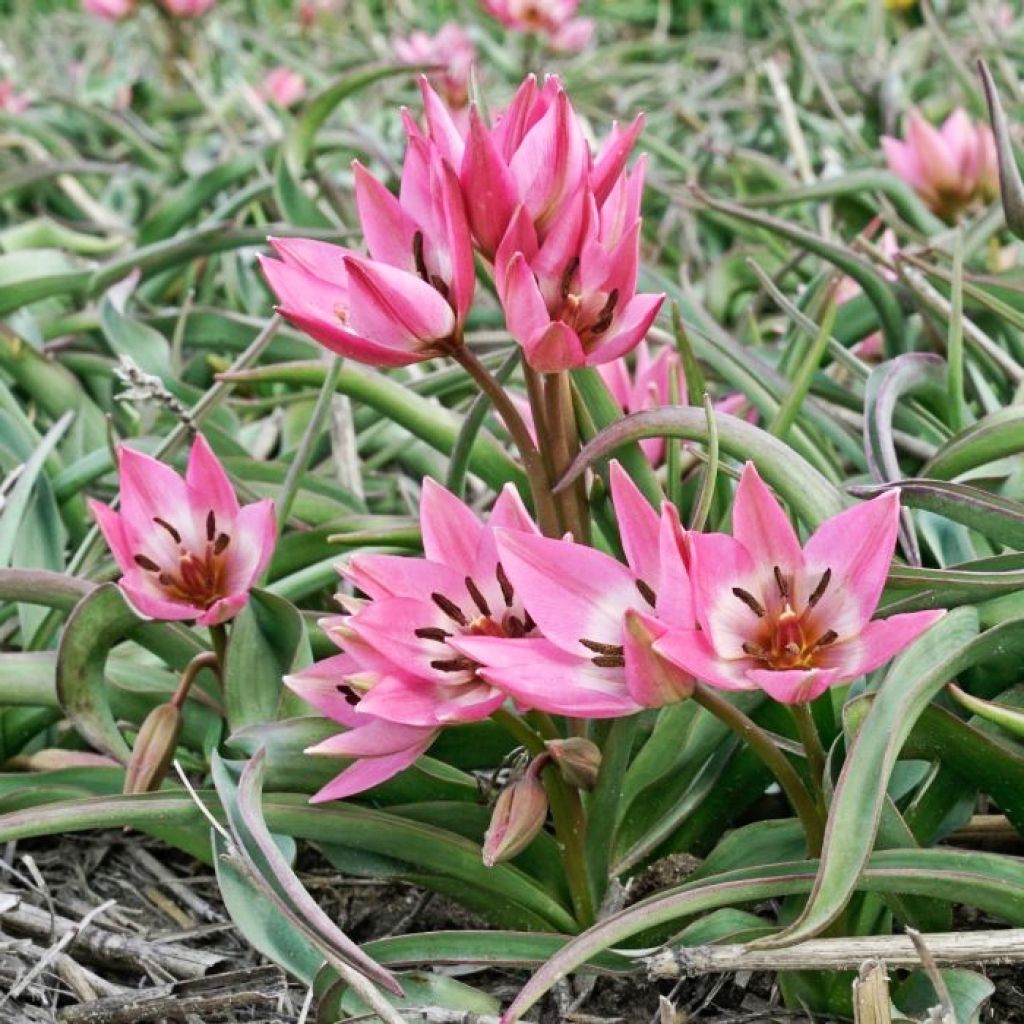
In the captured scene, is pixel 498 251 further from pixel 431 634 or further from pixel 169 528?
pixel 169 528

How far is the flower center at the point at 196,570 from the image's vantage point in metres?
0.88

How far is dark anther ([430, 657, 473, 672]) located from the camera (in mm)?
713

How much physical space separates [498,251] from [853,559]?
0.22m

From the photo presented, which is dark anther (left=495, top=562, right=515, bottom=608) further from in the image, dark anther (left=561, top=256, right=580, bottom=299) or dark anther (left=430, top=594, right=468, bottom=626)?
dark anther (left=561, top=256, right=580, bottom=299)

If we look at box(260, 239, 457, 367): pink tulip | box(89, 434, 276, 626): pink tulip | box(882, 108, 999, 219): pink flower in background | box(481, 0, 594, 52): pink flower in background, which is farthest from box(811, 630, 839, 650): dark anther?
box(481, 0, 594, 52): pink flower in background

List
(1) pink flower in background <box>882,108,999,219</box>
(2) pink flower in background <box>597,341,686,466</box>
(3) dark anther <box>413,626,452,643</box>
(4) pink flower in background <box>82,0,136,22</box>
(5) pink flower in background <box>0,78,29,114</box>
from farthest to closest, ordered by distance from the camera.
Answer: (4) pink flower in background <box>82,0,136,22</box> → (5) pink flower in background <box>0,78,29,114</box> → (1) pink flower in background <box>882,108,999,219</box> → (2) pink flower in background <box>597,341,686,466</box> → (3) dark anther <box>413,626,452,643</box>

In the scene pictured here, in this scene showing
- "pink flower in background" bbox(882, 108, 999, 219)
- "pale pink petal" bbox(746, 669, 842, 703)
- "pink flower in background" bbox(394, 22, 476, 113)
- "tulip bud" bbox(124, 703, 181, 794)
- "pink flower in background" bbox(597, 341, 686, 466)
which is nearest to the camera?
"pale pink petal" bbox(746, 669, 842, 703)

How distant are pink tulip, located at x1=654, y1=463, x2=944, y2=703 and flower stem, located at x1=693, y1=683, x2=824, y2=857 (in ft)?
0.09

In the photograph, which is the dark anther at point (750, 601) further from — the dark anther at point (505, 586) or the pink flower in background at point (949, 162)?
the pink flower in background at point (949, 162)

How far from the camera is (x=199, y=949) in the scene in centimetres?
94

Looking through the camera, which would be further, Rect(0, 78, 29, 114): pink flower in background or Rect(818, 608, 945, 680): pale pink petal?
Rect(0, 78, 29, 114): pink flower in background

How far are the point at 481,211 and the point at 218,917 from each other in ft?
1.64

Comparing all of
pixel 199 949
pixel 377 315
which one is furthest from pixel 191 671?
pixel 377 315

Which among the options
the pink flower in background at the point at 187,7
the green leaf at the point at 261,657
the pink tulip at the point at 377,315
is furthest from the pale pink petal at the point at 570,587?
the pink flower in background at the point at 187,7
